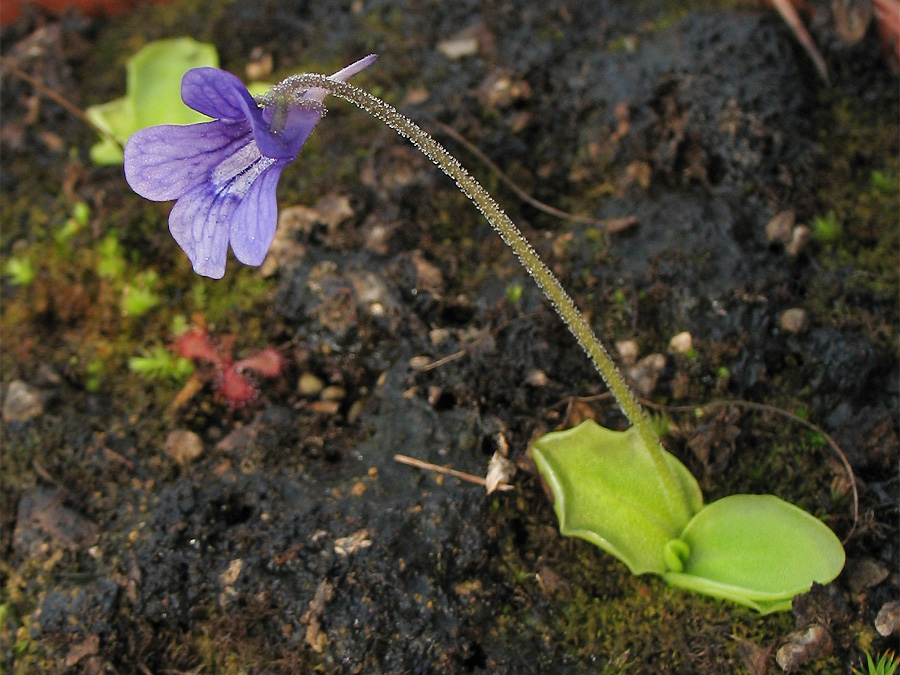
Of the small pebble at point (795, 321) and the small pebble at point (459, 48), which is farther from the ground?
the small pebble at point (459, 48)

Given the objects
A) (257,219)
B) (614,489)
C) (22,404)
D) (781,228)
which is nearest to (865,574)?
(614,489)

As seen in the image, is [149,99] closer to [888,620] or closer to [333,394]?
[333,394]

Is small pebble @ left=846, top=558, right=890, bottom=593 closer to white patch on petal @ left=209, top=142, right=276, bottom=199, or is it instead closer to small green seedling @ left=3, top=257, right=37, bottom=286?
white patch on petal @ left=209, top=142, right=276, bottom=199

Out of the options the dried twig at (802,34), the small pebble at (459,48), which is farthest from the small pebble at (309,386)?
the dried twig at (802,34)

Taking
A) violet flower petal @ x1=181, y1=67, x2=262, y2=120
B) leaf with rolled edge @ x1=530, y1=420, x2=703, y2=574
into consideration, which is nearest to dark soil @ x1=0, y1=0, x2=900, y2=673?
leaf with rolled edge @ x1=530, y1=420, x2=703, y2=574

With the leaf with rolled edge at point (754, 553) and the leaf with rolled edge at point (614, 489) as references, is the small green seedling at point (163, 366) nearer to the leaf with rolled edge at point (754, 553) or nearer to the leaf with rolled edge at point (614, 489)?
the leaf with rolled edge at point (614, 489)

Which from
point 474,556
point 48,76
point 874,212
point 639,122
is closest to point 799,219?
point 874,212
